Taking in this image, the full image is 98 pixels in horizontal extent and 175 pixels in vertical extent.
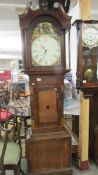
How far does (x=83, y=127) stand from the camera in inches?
99.7

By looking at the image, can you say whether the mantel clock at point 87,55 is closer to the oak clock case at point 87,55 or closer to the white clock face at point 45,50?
the oak clock case at point 87,55

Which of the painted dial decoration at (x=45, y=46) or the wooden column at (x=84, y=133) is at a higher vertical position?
the painted dial decoration at (x=45, y=46)

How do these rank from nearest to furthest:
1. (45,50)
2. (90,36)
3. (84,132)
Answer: (45,50), (90,36), (84,132)

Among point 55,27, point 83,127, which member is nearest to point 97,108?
point 83,127

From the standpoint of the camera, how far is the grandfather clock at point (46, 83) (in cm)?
207

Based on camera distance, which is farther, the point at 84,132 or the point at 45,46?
the point at 84,132

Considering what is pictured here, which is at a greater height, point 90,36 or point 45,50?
point 90,36

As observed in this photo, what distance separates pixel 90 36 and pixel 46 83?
0.77 meters

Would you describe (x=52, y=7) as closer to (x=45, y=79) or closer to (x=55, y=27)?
(x=55, y=27)

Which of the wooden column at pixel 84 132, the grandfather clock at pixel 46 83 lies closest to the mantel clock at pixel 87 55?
the wooden column at pixel 84 132

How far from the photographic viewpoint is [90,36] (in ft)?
7.92

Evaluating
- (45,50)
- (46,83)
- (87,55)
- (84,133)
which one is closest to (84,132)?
(84,133)

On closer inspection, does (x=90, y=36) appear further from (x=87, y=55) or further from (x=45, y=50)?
(x=45, y=50)

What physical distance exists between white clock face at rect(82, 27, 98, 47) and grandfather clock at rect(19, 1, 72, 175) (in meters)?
0.36
